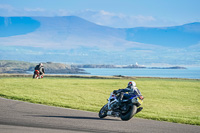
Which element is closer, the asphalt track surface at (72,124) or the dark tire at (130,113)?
the asphalt track surface at (72,124)

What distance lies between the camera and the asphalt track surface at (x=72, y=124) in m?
13.2

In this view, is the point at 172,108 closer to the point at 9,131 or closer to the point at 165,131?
the point at 165,131

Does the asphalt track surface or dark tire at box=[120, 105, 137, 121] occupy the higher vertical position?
dark tire at box=[120, 105, 137, 121]

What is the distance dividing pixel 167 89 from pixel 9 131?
29912mm

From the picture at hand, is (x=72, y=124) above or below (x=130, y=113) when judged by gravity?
below

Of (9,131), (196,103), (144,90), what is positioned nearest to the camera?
(9,131)

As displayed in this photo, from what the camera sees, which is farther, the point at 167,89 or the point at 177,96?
the point at 167,89

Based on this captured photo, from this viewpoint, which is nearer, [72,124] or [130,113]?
[72,124]

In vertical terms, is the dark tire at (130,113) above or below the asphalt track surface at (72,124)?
above

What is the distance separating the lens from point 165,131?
43.7ft

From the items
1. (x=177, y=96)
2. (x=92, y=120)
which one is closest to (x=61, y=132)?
(x=92, y=120)

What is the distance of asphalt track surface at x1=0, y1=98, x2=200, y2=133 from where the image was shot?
13.2 m

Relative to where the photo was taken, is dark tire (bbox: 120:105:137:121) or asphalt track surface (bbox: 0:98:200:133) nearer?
asphalt track surface (bbox: 0:98:200:133)

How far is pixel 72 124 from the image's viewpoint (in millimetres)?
14273
